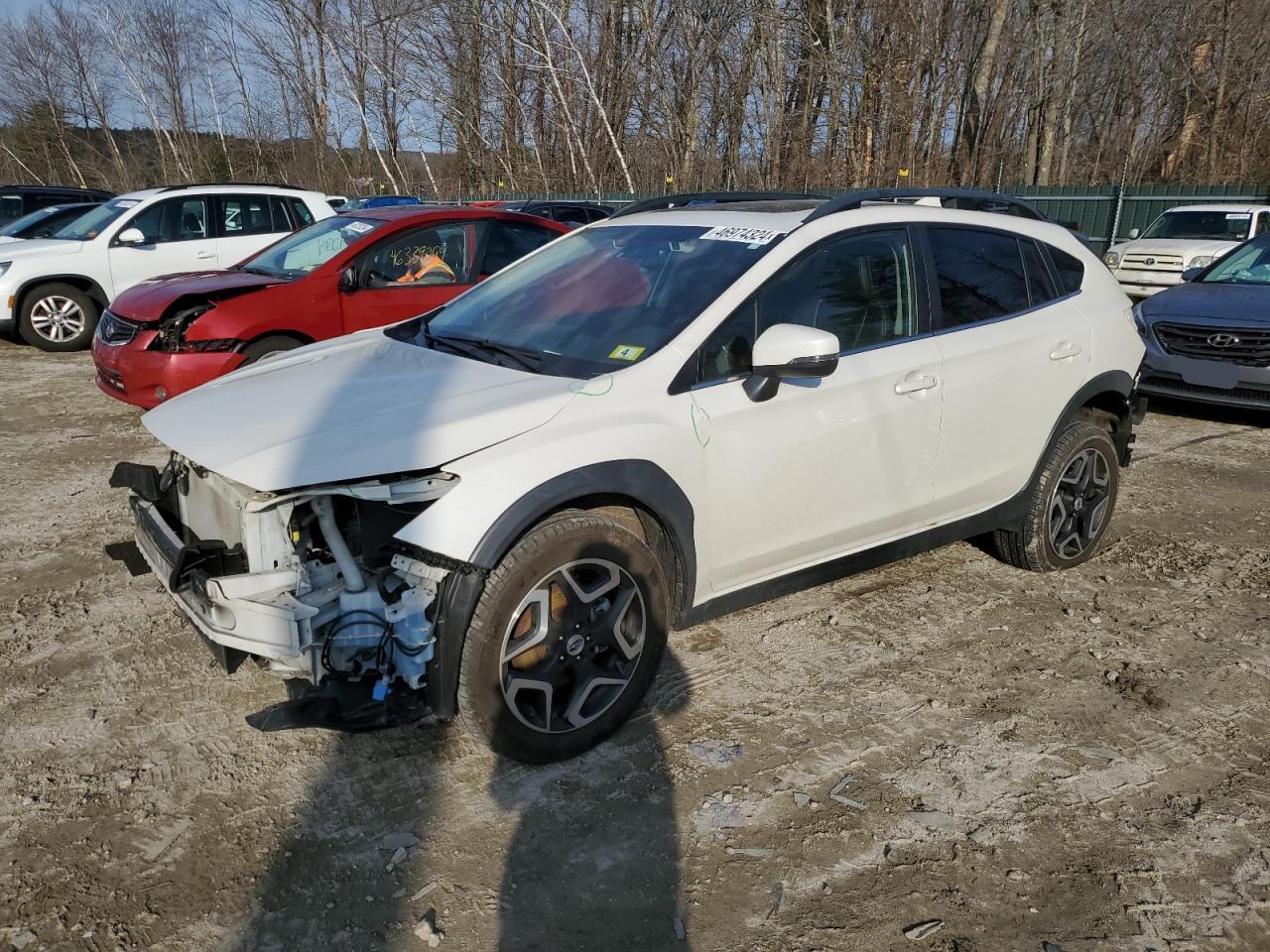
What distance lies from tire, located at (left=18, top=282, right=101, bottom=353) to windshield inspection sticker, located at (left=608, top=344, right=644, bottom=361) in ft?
32.5

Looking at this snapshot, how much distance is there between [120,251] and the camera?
1061 centimetres

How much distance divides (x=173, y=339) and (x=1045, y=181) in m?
26.0

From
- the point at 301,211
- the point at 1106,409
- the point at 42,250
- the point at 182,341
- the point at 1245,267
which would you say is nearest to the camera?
the point at 1106,409

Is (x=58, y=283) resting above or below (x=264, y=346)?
above

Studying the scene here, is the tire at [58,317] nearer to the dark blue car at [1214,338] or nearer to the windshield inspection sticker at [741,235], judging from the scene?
the windshield inspection sticker at [741,235]

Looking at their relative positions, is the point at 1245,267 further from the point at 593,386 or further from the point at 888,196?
the point at 593,386

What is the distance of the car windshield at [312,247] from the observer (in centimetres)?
740

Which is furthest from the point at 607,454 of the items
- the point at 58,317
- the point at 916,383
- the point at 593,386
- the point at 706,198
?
the point at 58,317

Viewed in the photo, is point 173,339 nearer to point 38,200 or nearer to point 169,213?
point 169,213

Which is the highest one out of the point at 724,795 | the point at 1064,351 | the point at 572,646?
the point at 1064,351

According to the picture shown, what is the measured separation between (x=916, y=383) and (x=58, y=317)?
1067 centimetres

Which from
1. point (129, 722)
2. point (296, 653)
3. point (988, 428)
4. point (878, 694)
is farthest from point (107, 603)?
point (988, 428)

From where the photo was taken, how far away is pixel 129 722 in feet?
A: 11.1

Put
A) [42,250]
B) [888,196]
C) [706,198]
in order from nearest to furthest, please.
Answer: [888,196], [706,198], [42,250]
